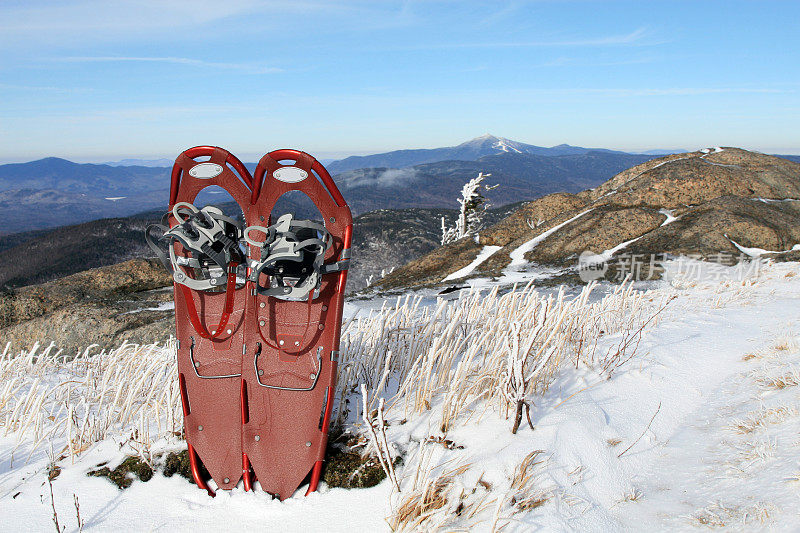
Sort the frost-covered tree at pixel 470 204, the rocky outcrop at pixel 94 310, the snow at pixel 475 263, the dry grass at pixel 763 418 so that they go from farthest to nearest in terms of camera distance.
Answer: the frost-covered tree at pixel 470 204, the snow at pixel 475 263, the rocky outcrop at pixel 94 310, the dry grass at pixel 763 418

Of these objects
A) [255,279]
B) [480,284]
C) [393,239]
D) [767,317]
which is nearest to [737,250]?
[480,284]

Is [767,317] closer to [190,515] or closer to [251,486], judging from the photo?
[251,486]

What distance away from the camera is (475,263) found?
18328mm

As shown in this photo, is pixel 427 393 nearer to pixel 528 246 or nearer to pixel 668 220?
pixel 528 246

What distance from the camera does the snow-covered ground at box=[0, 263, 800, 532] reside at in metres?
2.17

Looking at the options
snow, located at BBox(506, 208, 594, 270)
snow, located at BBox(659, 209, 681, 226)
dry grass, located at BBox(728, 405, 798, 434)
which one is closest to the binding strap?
dry grass, located at BBox(728, 405, 798, 434)

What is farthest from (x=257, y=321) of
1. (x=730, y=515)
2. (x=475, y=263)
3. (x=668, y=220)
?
(x=668, y=220)

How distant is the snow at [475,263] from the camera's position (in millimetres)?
17266

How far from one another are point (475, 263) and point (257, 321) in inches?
624

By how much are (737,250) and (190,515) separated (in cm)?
1385

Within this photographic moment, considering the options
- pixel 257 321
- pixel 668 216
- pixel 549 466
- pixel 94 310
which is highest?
pixel 668 216

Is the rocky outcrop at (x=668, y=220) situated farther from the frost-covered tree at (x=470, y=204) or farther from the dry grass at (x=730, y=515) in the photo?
the dry grass at (x=730, y=515)

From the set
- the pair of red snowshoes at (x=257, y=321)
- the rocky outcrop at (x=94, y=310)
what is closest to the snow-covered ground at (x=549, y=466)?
the pair of red snowshoes at (x=257, y=321)

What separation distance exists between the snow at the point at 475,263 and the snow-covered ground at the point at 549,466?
13.1m
